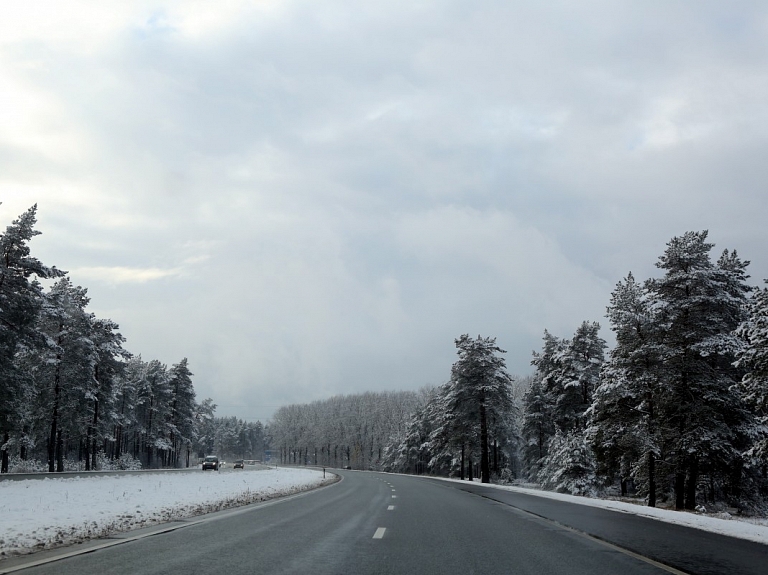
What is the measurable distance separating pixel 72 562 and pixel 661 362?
30778 mm

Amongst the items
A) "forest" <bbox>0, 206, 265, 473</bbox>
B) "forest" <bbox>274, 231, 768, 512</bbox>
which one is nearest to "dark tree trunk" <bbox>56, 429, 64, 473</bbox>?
"forest" <bbox>0, 206, 265, 473</bbox>

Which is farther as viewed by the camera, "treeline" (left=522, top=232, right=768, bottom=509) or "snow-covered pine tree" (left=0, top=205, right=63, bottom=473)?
"snow-covered pine tree" (left=0, top=205, right=63, bottom=473)

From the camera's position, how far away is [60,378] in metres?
52.1

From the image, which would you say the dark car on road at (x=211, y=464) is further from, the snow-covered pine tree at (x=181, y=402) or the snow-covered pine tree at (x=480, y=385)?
the snow-covered pine tree at (x=480, y=385)

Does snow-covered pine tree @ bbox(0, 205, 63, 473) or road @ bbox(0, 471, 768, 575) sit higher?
snow-covered pine tree @ bbox(0, 205, 63, 473)

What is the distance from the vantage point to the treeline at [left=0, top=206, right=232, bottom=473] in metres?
37.7

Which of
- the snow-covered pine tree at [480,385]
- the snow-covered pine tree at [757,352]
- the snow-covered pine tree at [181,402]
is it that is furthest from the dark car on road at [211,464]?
the snow-covered pine tree at [757,352]

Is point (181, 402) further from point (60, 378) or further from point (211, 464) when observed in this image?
point (60, 378)

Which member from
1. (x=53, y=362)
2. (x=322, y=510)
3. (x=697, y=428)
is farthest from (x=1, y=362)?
A: (x=697, y=428)

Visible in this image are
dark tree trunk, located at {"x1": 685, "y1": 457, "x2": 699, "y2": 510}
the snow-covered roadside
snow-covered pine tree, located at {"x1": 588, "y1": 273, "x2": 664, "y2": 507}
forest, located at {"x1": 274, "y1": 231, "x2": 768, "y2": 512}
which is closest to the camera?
the snow-covered roadside

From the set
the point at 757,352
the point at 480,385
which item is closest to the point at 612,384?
the point at 757,352

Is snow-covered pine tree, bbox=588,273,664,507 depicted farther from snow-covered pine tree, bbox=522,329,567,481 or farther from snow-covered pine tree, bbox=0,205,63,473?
snow-covered pine tree, bbox=0,205,63,473

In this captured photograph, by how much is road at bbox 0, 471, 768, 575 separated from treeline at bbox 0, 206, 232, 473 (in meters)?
29.2

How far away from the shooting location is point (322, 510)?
18047 millimetres
